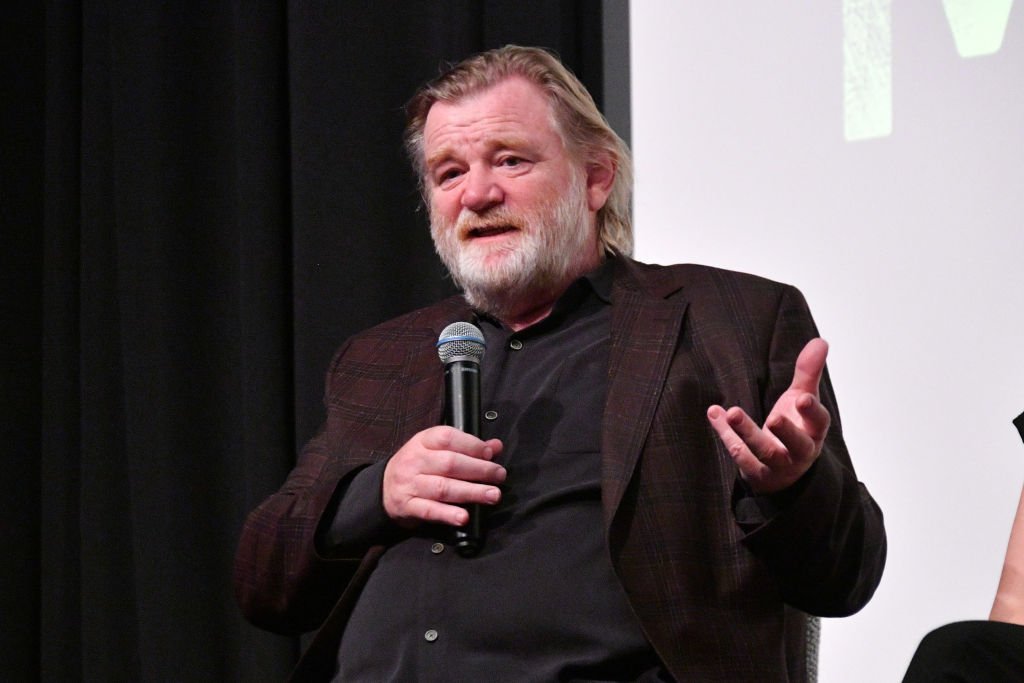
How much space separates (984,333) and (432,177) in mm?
945

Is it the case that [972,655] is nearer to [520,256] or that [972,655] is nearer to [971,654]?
[971,654]

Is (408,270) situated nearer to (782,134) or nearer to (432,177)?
(432,177)

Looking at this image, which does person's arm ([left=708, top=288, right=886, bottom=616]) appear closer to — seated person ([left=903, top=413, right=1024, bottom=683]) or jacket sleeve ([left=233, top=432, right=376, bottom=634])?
seated person ([left=903, top=413, right=1024, bottom=683])

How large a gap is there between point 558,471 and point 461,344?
241 mm

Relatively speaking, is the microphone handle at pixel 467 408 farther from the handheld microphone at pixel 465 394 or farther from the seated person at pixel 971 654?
the seated person at pixel 971 654

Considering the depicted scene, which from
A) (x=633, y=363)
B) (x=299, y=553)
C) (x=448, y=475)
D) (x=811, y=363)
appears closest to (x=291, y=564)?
(x=299, y=553)

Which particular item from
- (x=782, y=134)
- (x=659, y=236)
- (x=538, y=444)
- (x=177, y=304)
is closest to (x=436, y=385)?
(x=538, y=444)

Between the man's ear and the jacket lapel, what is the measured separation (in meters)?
0.28

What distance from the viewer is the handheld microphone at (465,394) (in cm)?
167

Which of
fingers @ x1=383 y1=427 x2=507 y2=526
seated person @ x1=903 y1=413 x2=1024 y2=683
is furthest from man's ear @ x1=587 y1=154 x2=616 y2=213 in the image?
seated person @ x1=903 y1=413 x2=1024 y2=683

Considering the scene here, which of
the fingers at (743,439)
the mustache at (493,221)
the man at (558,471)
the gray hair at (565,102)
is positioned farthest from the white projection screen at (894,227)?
the fingers at (743,439)

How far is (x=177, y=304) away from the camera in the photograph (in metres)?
2.75

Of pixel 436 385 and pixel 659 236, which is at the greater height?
pixel 659 236

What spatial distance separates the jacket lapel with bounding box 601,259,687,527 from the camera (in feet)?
5.56
